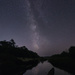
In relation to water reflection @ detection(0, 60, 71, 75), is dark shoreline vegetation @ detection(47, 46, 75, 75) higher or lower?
higher

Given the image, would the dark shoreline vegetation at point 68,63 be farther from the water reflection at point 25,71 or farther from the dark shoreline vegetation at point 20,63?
the water reflection at point 25,71

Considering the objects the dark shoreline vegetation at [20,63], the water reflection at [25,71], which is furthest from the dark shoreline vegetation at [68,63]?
the water reflection at [25,71]

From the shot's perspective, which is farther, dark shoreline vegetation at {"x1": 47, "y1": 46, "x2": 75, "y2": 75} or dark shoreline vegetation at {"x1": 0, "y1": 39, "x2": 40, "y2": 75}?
dark shoreline vegetation at {"x1": 47, "y1": 46, "x2": 75, "y2": 75}

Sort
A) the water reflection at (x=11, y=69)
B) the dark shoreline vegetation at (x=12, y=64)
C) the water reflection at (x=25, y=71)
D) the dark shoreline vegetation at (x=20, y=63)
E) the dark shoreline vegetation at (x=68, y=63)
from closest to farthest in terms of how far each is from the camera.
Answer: the water reflection at (x=25, y=71) < the water reflection at (x=11, y=69) < the dark shoreline vegetation at (x=12, y=64) < the dark shoreline vegetation at (x=20, y=63) < the dark shoreline vegetation at (x=68, y=63)

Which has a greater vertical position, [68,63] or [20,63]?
[20,63]

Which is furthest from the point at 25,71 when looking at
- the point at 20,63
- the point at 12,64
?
the point at 20,63

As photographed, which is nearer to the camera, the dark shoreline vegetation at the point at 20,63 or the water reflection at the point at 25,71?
the water reflection at the point at 25,71

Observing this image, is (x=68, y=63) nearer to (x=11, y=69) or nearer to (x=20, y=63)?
(x=20, y=63)

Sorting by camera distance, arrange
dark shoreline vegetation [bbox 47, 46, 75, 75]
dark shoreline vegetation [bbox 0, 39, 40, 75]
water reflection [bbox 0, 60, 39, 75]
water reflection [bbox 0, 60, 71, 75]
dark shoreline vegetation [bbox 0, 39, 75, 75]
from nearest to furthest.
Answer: water reflection [bbox 0, 60, 71, 75]
water reflection [bbox 0, 60, 39, 75]
dark shoreline vegetation [bbox 0, 39, 40, 75]
dark shoreline vegetation [bbox 0, 39, 75, 75]
dark shoreline vegetation [bbox 47, 46, 75, 75]

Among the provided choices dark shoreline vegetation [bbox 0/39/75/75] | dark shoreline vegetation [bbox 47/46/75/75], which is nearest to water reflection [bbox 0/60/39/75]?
dark shoreline vegetation [bbox 0/39/75/75]

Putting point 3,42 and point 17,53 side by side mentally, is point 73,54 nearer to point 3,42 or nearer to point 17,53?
point 17,53

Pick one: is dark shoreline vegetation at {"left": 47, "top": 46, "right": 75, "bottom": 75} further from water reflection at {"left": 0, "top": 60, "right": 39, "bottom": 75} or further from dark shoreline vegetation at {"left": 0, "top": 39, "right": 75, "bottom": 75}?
water reflection at {"left": 0, "top": 60, "right": 39, "bottom": 75}

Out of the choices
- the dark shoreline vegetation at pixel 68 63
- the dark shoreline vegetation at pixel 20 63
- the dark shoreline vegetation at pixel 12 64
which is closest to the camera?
the dark shoreline vegetation at pixel 12 64

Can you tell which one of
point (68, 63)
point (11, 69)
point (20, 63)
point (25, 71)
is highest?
point (20, 63)
